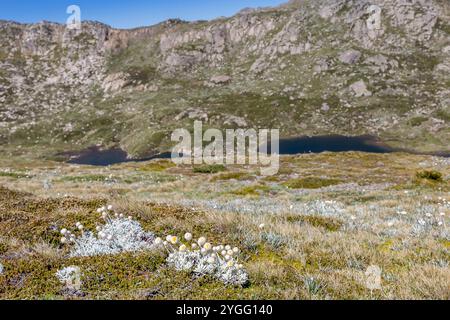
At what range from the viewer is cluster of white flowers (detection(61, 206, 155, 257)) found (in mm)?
7699

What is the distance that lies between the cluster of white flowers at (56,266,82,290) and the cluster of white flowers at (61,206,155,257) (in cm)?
92

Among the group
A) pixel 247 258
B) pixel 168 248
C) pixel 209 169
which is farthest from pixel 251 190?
pixel 168 248

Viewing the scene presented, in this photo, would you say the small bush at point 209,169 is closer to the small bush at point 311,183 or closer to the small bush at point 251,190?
the small bush at point 311,183

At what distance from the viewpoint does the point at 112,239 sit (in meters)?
8.20

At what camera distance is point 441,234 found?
10.3 meters

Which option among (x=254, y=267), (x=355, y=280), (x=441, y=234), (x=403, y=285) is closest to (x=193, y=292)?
(x=254, y=267)

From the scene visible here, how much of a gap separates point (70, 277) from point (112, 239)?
199 centimetres

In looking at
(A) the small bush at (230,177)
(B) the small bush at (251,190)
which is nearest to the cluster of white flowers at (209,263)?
(B) the small bush at (251,190)

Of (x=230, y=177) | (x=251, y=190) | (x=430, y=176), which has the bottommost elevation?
(x=230, y=177)

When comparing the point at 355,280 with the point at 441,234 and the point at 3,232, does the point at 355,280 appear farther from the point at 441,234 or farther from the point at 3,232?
the point at 3,232

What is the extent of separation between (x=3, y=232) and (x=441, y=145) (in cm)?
22281

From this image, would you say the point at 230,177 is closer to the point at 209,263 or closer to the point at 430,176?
the point at 430,176

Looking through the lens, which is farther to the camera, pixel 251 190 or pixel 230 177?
pixel 230 177

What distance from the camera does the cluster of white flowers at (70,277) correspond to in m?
6.09
